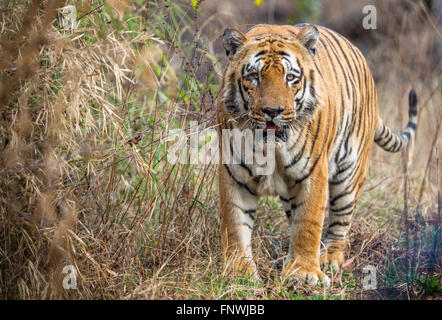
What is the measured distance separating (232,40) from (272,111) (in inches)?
25.3

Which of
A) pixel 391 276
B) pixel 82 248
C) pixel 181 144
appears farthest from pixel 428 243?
pixel 82 248

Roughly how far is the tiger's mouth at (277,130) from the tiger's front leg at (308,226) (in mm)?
370

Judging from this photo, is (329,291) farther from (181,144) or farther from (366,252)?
(181,144)

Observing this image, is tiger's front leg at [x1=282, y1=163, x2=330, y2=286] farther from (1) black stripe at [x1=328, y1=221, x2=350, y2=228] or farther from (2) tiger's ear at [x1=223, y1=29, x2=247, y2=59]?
(2) tiger's ear at [x1=223, y1=29, x2=247, y2=59]

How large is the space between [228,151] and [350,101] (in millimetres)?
1220

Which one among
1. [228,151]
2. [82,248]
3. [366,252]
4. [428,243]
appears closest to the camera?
[82,248]

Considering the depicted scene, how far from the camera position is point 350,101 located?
14.4 feet

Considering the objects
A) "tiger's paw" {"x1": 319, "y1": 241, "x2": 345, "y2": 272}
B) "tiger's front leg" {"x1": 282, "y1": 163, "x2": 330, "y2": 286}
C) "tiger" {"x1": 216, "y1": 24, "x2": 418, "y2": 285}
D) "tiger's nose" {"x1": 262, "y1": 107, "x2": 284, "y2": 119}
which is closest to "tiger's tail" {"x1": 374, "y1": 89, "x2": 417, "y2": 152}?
"tiger" {"x1": 216, "y1": 24, "x2": 418, "y2": 285}

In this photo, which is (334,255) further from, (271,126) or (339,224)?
(271,126)

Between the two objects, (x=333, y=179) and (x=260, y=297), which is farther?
(x=333, y=179)

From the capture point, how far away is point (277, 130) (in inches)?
139

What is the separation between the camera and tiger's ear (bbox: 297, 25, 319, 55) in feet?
12.0

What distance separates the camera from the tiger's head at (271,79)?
3406 millimetres

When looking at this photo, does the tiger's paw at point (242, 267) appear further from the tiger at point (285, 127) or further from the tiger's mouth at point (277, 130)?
the tiger's mouth at point (277, 130)
